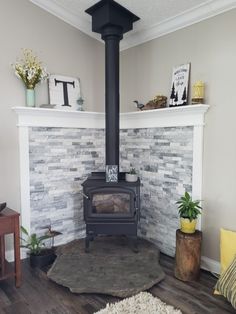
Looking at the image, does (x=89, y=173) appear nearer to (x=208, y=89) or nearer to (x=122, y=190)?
(x=122, y=190)

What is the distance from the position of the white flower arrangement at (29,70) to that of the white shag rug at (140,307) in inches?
86.1

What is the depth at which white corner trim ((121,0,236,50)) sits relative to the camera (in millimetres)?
2423

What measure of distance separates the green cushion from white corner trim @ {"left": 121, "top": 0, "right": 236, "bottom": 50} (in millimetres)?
2165

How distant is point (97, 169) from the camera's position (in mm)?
3525

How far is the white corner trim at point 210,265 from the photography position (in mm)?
2568

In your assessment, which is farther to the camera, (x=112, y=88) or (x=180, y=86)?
(x=112, y=88)

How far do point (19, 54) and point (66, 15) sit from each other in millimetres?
746

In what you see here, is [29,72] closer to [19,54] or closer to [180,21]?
[19,54]

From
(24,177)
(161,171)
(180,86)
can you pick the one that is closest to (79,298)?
(24,177)

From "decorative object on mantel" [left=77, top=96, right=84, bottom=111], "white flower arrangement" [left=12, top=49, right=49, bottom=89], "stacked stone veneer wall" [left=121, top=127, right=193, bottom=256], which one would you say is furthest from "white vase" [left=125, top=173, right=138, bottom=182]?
"white flower arrangement" [left=12, top=49, right=49, bottom=89]

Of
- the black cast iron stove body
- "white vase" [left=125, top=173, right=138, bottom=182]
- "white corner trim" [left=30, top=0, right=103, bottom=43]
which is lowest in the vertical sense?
the black cast iron stove body

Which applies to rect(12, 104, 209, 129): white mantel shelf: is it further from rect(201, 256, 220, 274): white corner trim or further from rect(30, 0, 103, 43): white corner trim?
rect(201, 256, 220, 274): white corner trim

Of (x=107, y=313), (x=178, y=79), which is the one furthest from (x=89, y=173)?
→ (x=107, y=313)

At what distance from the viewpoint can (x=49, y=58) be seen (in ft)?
9.97
